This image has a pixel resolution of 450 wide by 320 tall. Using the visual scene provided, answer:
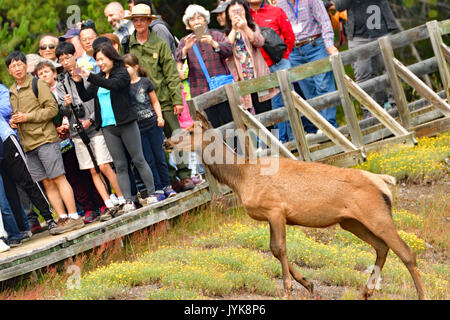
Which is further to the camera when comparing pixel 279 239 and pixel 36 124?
pixel 36 124

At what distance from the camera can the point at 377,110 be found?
37.6 feet

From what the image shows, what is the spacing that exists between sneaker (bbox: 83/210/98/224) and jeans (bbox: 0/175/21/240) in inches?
34.3

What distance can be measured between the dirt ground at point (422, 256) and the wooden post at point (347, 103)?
941 mm

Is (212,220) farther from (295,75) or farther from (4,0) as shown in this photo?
(4,0)

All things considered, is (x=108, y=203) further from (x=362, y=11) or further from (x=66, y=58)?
(x=362, y=11)

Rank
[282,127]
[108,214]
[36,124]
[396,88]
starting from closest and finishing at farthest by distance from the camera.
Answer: [36,124]
[108,214]
[282,127]
[396,88]

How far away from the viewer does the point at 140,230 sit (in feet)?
33.3

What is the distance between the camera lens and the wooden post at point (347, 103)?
1138 centimetres

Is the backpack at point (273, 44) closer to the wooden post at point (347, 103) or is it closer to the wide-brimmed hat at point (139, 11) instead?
the wooden post at point (347, 103)

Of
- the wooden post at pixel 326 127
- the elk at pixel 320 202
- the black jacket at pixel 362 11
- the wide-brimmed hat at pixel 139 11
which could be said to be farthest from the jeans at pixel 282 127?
the elk at pixel 320 202

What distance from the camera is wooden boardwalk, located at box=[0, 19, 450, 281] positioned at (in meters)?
9.13

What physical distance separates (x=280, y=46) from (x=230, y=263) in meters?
3.86

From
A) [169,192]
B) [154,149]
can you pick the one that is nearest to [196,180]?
[169,192]

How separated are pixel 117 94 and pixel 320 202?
3.48m
